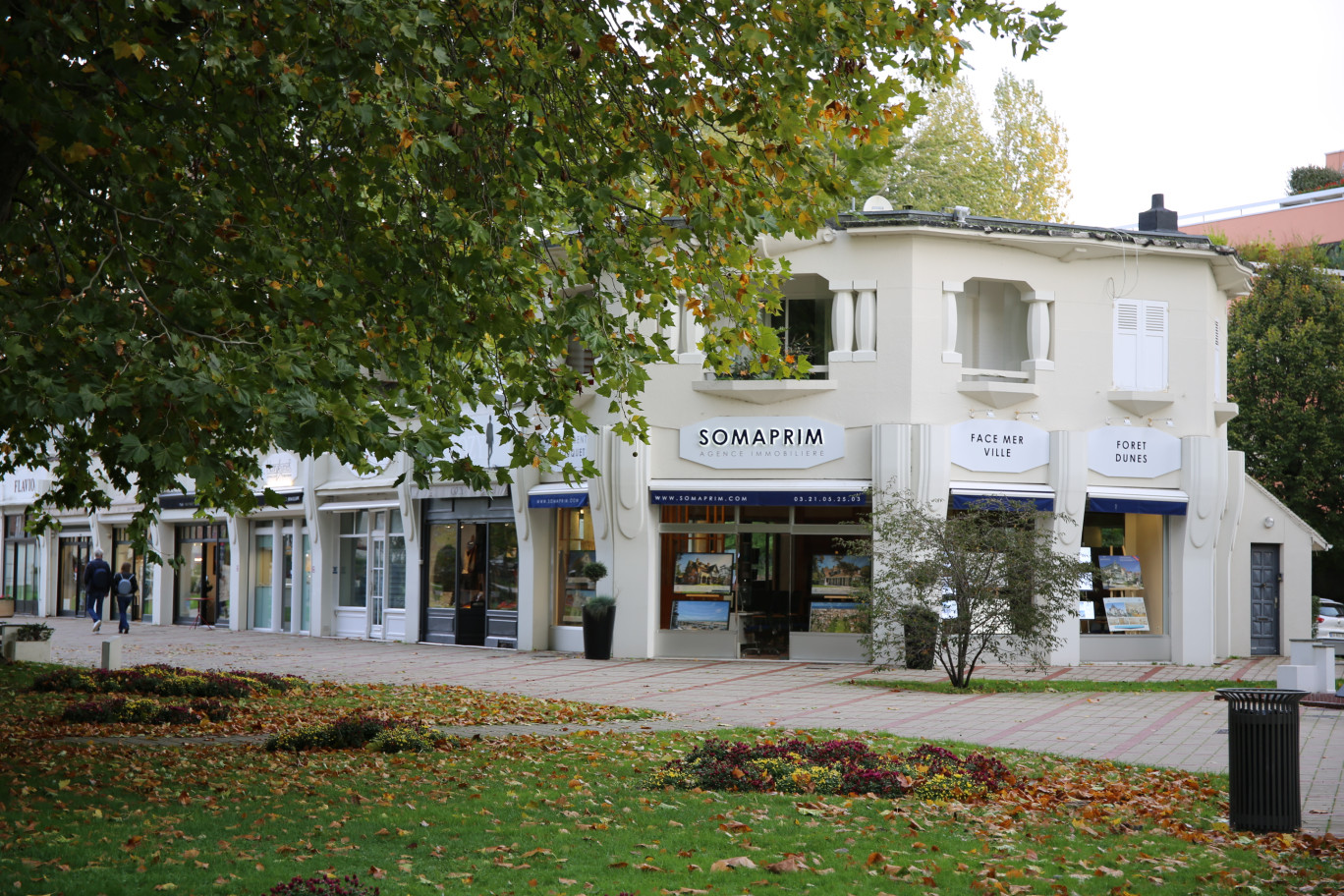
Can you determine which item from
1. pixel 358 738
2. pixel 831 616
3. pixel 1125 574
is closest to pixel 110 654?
pixel 358 738

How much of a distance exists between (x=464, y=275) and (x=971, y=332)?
1641cm

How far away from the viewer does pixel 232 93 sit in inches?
323

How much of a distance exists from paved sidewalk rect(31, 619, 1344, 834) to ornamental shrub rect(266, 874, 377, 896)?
629 centimetres

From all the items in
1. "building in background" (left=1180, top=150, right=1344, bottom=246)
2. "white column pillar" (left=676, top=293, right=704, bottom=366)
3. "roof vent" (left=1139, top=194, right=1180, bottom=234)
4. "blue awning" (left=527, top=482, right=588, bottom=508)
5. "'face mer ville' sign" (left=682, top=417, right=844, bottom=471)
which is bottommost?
"blue awning" (left=527, top=482, right=588, bottom=508)

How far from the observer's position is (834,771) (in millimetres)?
9594

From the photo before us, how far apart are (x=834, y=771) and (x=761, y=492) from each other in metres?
13.0

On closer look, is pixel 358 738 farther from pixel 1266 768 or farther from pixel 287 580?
pixel 287 580

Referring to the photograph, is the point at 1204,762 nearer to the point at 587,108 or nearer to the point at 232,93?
the point at 587,108

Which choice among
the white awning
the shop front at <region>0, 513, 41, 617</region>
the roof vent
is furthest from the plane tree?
the shop front at <region>0, 513, 41, 617</region>

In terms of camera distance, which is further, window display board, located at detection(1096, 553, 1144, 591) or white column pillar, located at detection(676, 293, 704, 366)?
window display board, located at detection(1096, 553, 1144, 591)

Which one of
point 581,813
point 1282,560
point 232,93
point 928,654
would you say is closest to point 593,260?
point 232,93

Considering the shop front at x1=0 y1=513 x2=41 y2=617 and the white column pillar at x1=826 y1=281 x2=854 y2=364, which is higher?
the white column pillar at x1=826 y1=281 x2=854 y2=364

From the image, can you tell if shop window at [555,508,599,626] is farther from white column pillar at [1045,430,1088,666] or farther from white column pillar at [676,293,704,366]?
white column pillar at [1045,430,1088,666]

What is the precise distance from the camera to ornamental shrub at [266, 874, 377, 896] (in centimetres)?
590
